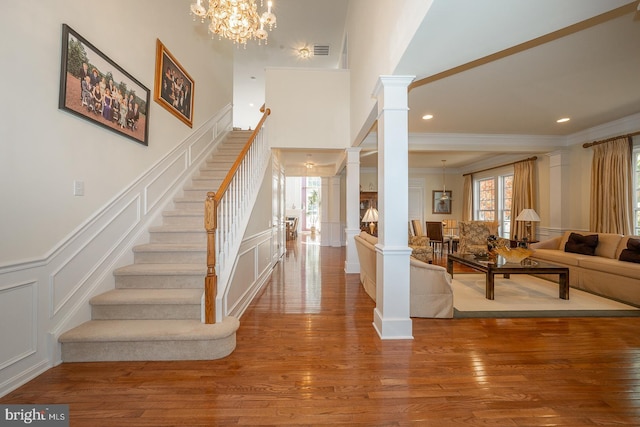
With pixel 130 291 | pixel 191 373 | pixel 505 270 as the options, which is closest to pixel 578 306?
pixel 505 270

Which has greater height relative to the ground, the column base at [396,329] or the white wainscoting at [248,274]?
the white wainscoting at [248,274]

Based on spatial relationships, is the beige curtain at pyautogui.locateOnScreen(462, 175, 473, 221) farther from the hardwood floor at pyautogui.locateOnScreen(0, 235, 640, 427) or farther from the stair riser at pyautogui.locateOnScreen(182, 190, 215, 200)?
the stair riser at pyautogui.locateOnScreen(182, 190, 215, 200)

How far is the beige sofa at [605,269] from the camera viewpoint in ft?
11.7

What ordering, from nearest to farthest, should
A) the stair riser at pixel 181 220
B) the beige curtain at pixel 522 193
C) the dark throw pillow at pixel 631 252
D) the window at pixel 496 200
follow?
the stair riser at pixel 181 220, the dark throw pillow at pixel 631 252, the beige curtain at pixel 522 193, the window at pixel 496 200

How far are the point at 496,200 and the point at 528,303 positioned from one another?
5.59 m

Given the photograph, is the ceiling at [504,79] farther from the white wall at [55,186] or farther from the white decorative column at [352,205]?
the white wall at [55,186]

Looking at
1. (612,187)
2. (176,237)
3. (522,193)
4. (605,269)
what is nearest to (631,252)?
(605,269)

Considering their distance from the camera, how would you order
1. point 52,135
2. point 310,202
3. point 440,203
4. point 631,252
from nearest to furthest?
point 52,135 < point 631,252 < point 440,203 < point 310,202

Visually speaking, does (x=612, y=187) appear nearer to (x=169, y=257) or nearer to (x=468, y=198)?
(x=468, y=198)

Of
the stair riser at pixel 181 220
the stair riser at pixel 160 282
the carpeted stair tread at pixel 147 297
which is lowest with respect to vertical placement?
the carpeted stair tread at pixel 147 297

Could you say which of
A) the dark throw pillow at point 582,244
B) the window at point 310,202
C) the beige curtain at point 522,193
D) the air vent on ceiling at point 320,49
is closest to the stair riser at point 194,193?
the air vent on ceiling at point 320,49

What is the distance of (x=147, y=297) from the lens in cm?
250

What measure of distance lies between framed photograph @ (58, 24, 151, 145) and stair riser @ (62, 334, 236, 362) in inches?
79.2

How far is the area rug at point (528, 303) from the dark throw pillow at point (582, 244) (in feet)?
2.67
